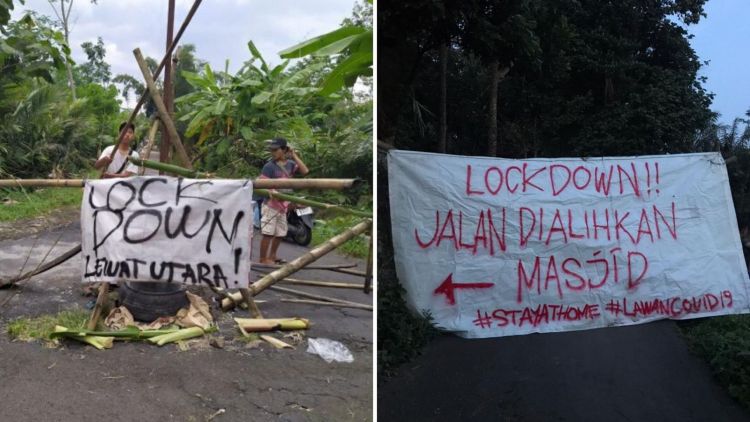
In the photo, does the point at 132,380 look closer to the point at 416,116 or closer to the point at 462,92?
the point at 416,116

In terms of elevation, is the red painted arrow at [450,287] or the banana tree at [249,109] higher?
the banana tree at [249,109]

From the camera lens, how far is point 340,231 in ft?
23.3

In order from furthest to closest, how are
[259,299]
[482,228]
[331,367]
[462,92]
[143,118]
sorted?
[143,118] < [462,92] < [259,299] < [482,228] < [331,367]

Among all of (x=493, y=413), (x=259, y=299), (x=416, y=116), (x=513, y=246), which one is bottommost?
(x=493, y=413)

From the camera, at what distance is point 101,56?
73.3 feet

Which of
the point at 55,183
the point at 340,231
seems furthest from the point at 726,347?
the point at 340,231

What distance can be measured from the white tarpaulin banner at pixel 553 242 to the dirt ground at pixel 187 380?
0.67 m

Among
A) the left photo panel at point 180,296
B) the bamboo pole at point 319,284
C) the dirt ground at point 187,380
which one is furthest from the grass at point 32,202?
the bamboo pole at point 319,284

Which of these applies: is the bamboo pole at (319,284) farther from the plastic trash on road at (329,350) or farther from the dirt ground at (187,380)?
the plastic trash on road at (329,350)

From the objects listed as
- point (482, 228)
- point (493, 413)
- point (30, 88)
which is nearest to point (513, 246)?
point (482, 228)

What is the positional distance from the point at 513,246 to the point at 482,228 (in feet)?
0.69

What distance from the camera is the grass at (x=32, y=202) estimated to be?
746 cm

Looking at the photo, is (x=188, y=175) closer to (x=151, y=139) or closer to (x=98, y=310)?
(x=151, y=139)

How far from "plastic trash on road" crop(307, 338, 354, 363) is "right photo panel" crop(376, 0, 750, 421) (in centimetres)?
30
